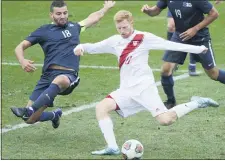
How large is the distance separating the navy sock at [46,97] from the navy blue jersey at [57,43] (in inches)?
20.8

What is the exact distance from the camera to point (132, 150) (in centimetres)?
905

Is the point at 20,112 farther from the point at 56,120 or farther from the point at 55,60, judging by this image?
the point at 55,60

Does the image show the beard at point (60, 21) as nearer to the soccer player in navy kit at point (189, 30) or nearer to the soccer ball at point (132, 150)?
the soccer player in navy kit at point (189, 30)

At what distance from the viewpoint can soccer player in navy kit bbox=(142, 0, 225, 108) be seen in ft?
37.3

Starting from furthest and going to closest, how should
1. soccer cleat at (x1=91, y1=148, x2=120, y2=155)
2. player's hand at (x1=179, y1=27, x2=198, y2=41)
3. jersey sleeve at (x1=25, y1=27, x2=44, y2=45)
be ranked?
player's hand at (x1=179, y1=27, x2=198, y2=41)
jersey sleeve at (x1=25, y1=27, x2=44, y2=45)
soccer cleat at (x1=91, y1=148, x2=120, y2=155)

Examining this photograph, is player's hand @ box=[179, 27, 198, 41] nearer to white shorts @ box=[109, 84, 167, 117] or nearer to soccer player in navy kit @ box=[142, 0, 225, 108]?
soccer player in navy kit @ box=[142, 0, 225, 108]

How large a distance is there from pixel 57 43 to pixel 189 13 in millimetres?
2238

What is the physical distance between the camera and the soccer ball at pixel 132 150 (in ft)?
29.7

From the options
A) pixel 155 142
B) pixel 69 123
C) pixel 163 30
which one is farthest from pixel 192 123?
pixel 163 30

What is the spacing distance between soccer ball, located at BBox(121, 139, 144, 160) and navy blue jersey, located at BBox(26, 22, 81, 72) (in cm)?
199

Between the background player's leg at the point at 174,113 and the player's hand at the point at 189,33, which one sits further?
the player's hand at the point at 189,33

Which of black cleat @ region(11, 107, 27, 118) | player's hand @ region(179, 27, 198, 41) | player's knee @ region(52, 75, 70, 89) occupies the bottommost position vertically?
black cleat @ region(11, 107, 27, 118)

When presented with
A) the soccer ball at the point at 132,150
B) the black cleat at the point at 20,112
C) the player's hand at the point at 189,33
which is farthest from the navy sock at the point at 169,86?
the soccer ball at the point at 132,150

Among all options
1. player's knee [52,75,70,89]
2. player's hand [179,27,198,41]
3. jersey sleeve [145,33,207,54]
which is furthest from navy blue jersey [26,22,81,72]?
player's hand [179,27,198,41]
